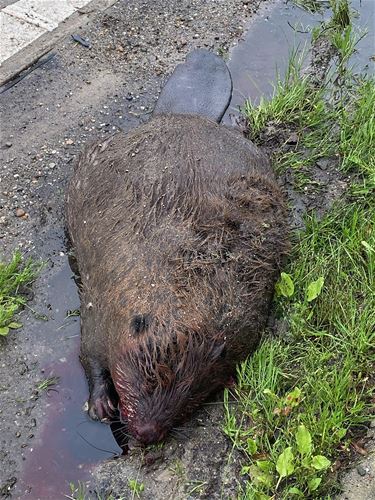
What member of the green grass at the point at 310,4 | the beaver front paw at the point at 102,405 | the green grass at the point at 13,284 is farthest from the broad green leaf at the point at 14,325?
the green grass at the point at 310,4

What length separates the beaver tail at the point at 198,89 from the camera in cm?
438

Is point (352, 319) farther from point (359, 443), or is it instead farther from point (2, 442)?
point (2, 442)

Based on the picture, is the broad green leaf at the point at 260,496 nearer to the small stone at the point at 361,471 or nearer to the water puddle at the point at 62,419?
the small stone at the point at 361,471

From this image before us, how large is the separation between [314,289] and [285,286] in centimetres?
15

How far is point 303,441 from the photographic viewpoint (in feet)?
9.62

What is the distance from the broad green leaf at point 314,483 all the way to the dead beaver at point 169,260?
58cm

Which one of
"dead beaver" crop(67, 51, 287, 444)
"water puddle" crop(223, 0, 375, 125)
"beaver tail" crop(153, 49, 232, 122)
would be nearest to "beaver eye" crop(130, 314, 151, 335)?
"dead beaver" crop(67, 51, 287, 444)

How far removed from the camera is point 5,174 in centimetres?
432

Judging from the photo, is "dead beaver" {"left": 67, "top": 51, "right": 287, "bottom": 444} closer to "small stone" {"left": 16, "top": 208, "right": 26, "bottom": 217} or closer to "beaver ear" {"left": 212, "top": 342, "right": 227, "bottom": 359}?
"beaver ear" {"left": 212, "top": 342, "right": 227, "bottom": 359}

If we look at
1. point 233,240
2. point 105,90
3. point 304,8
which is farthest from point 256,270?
point 304,8

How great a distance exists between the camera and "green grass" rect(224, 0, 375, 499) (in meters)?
3.01

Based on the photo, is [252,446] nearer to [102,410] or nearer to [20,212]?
[102,410]

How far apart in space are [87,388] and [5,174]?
161 centimetres

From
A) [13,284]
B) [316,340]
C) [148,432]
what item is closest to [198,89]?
[13,284]
